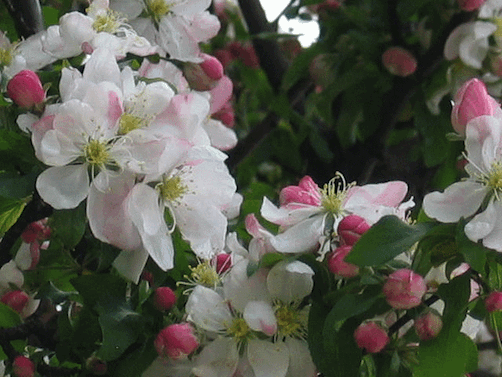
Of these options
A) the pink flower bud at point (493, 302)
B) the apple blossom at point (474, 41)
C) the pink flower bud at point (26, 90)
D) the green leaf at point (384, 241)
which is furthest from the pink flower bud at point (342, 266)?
the apple blossom at point (474, 41)

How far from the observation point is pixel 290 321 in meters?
1.05

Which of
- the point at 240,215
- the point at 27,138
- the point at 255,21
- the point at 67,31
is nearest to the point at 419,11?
the point at 255,21

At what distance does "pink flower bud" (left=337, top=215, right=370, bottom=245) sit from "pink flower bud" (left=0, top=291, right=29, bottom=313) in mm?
434

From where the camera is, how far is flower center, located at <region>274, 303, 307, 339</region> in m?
1.04

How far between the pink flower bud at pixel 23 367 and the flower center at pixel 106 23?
391 millimetres

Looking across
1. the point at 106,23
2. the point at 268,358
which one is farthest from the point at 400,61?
the point at 268,358

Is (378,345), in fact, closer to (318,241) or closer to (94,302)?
(318,241)

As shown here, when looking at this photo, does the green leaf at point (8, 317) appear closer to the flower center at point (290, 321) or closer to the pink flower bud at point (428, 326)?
the flower center at point (290, 321)

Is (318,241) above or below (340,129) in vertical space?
above

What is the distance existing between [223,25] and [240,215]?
142 cm

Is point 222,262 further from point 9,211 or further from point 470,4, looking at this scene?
point 470,4

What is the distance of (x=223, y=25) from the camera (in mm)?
2773

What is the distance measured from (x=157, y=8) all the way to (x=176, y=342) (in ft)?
1.72

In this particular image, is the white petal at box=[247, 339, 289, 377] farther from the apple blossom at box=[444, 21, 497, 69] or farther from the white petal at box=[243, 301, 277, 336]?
the apple blossom at box=[444, 21, 497, 69]
